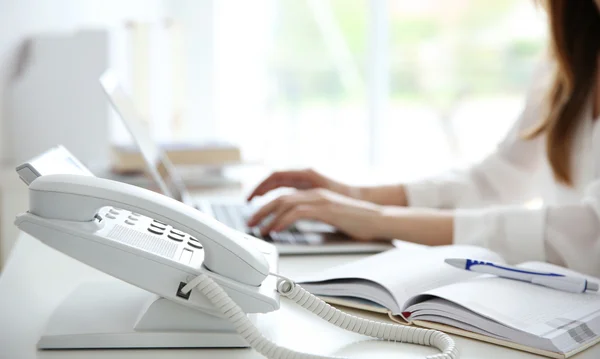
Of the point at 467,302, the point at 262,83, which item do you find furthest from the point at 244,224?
the point at 262,83

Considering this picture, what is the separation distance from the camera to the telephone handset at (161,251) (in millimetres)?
576

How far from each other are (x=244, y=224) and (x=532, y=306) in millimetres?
537

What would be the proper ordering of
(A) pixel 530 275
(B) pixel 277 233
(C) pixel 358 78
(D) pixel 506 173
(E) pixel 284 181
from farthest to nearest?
(C) pixel 358 78
(D) pixel 506 173
(E) pixel 284 181
(B) pixel 277 233
(A) pixel 530 275

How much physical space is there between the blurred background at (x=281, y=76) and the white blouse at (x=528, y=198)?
12cm

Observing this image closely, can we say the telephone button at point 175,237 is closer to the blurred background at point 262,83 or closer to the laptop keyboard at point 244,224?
the laptop keyboard at point 244,224

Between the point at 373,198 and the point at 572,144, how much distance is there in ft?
1.19

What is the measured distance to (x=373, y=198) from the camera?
1333mm

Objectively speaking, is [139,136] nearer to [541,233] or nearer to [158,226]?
[158,226]

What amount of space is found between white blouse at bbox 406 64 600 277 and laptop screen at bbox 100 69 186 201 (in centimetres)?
42

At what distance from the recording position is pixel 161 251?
0.61 m

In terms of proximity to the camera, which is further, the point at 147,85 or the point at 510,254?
the point at 147,85

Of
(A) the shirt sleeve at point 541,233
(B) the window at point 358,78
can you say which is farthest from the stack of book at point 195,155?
(A) the shirt sleeve at point 541,233

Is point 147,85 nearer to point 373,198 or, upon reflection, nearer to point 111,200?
point 373,198

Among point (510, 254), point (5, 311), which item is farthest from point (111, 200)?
point (510, 254)
